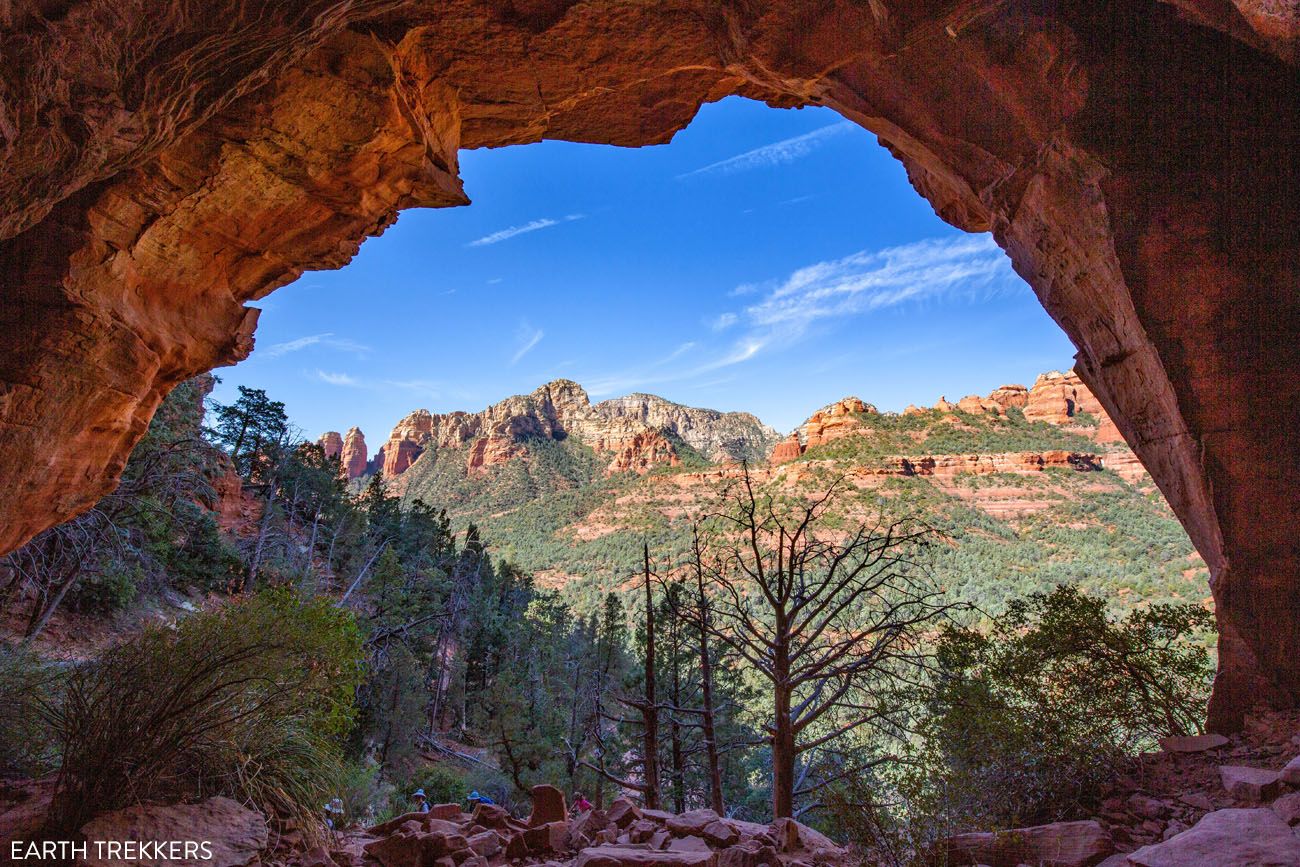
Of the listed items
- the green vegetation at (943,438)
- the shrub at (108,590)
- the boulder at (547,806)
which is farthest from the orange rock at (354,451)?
the boulder at (547,806)

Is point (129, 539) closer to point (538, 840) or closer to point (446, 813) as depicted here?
point (446, 813)

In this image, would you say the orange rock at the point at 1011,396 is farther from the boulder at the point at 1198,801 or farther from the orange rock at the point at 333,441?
the orange rock at the point at 333,441

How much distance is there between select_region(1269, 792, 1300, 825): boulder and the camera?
2982 millimetres

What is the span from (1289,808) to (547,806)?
5.80 metres

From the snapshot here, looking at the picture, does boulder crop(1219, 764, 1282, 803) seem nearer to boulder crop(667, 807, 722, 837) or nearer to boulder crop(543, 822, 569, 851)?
boulder crop(667, 807, 722, 837)

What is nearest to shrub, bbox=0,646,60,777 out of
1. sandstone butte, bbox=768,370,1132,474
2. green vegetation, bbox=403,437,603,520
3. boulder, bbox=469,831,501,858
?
boulder, bbox=469,831,501,858

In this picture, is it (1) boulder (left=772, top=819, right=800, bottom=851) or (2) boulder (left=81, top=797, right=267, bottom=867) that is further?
(1) boulder (left=772, top=819, right=800, bottom=851)

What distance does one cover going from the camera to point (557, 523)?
70.5m

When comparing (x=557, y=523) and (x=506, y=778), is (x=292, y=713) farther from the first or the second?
(x=557, y=523)

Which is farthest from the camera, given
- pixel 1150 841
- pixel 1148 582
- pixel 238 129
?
pixel 1148 582

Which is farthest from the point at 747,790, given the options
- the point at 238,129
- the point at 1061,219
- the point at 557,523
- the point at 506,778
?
the point at 557,523

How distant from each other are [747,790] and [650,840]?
→ 16860 millimetres

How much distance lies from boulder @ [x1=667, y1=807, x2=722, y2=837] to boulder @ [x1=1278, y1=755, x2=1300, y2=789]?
3.89 meters

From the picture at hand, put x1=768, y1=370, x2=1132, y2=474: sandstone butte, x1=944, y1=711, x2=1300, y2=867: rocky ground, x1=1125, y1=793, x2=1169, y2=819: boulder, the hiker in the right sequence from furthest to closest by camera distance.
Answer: x1=768, y1=370, x2=1132, y2=474: sandstone butte → the hiker → x1=1125, y1=793, x2=1169, y2=819: boulder → x1=944, y1=711, x2=1300, y2=867: rocky ground
